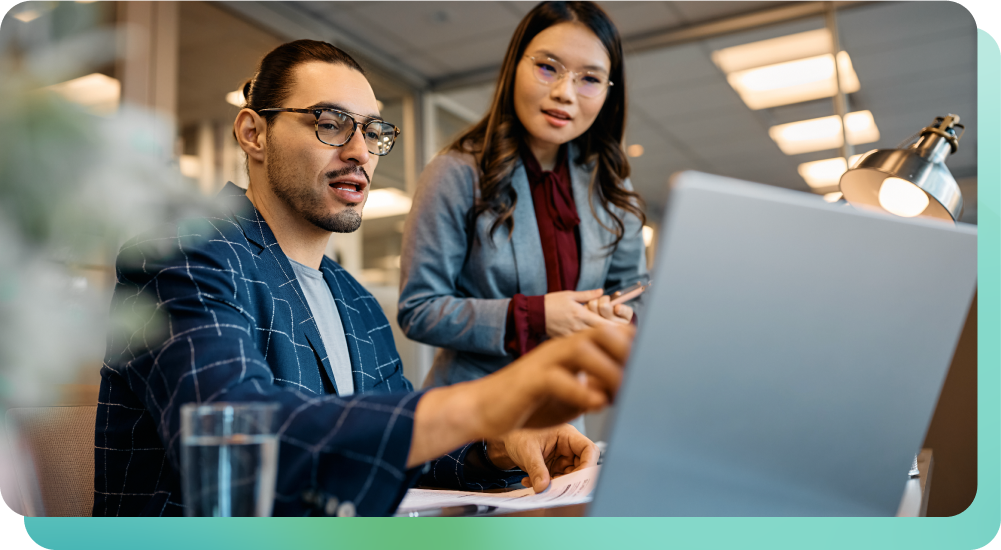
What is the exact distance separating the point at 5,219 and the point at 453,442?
380 millimetres

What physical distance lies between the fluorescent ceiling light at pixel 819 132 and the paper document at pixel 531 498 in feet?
15.3

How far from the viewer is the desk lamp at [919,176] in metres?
1.04

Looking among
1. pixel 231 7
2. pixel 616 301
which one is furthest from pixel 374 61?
pixel 616 301

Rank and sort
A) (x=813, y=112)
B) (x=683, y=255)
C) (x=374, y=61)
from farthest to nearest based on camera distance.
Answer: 1. (x=813, y=112)
2. (x=374, y=61)
3. (x=683, y=255)

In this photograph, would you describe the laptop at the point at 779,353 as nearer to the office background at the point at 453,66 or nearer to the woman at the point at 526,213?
the woman at the point at 526,213

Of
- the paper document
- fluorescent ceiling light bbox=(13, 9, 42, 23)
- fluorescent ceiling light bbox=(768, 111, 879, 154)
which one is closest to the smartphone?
the paper document

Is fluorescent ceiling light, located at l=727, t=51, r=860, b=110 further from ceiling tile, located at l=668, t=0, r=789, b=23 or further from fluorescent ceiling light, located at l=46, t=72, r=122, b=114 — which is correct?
fluorescent ceiling light, located at l=46, t=72, r=122, b=114

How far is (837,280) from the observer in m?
0.45

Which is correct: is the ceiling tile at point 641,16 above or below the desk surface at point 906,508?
above

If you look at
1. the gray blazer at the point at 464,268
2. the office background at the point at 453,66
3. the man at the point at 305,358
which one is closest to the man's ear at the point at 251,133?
the man at the point at 305,358

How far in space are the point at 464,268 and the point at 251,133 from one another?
551 millimetres

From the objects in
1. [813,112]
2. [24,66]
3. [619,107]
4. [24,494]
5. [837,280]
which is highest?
[813,112]

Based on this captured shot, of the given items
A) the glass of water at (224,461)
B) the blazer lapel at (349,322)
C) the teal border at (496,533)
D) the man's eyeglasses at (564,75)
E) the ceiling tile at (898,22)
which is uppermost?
the ceiling tile at (898,22)

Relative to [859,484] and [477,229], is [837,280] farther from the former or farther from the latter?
[477,229]
